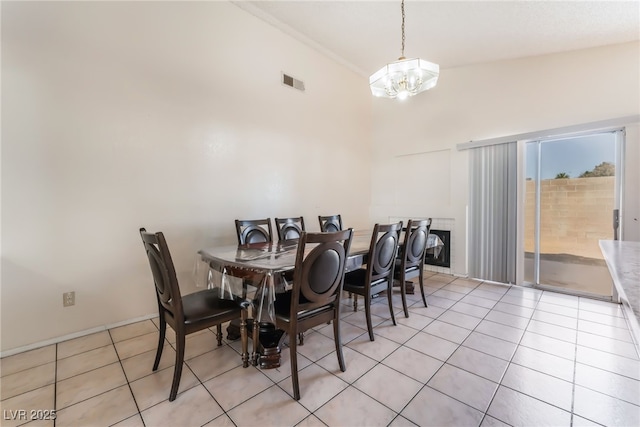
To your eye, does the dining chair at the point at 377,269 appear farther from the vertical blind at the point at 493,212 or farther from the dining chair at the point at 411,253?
the vertical blind at the point at 493,212

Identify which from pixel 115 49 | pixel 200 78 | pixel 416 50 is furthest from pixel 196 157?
pixel 416 50

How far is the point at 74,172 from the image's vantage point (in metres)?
2.21

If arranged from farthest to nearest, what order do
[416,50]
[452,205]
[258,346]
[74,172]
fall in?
[452,205] → [416,50] → [74,172] → [258,346]

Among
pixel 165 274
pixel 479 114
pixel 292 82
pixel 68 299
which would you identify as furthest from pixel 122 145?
pixel 479 114

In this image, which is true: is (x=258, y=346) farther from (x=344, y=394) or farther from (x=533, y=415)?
(x=533, y=415)

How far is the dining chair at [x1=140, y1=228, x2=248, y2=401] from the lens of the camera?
1.53 m

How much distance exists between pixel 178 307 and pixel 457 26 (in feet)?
12.4

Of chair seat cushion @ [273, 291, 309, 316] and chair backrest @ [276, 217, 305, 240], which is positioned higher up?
chair backrest @ [276, 217, 305, 240]

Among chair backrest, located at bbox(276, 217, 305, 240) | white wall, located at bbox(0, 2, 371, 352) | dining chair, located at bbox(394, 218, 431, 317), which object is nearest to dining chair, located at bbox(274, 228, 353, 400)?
dining chair, located at bbox(394, 218, 431, 317)

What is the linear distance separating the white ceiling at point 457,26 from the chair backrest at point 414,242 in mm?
2165

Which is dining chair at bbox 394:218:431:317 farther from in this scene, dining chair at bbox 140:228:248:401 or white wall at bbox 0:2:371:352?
white wall at bbox 0:2:371:352

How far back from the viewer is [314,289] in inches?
66.2

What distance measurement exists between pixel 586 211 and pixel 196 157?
456 cm

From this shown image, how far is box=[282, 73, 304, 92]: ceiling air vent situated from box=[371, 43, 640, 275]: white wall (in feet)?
5.68
